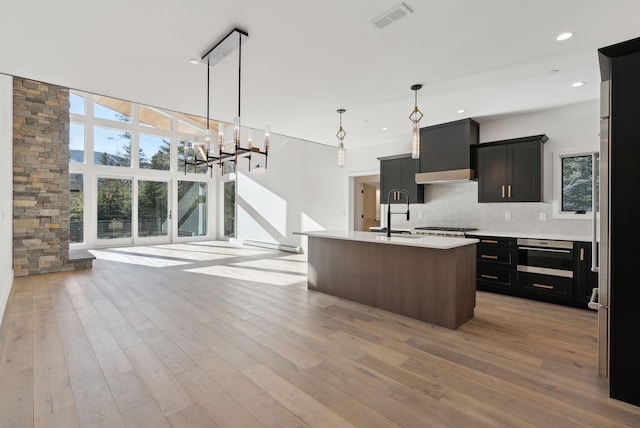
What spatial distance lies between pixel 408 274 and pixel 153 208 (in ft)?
28.4

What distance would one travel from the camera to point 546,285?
4.10 m

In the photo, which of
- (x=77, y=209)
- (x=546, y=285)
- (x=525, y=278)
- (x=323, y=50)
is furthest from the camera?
(x=77, y=209)

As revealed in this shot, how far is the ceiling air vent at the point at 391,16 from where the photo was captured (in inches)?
90.4

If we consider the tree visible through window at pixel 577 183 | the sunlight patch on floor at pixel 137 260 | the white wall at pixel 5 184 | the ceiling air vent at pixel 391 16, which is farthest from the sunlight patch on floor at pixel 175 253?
the tree visible through window at pixel 577 183

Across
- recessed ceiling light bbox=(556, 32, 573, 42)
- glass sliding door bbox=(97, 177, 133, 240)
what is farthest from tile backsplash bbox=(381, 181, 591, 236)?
glass sliding door bbox=(97, 177, 133, 240)

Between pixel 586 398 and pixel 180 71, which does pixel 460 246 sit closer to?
pixel 586 398

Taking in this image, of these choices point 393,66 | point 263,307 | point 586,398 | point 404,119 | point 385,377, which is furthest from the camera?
point 404,119

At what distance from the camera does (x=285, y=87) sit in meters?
3.82

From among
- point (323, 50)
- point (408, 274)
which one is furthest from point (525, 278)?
point (323, 50)

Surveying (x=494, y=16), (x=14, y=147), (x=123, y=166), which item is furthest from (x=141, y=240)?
(x=494, y=16)

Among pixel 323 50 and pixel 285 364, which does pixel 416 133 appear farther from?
pixel 285 364

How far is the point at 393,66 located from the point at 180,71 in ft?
7.54

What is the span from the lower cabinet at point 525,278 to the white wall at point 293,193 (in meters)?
3.63

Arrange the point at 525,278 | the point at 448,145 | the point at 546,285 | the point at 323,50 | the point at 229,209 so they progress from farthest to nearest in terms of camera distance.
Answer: the point at 229,209
the point at 448,145
the point at 525,278
the point at 546,285
the point at 323,50
